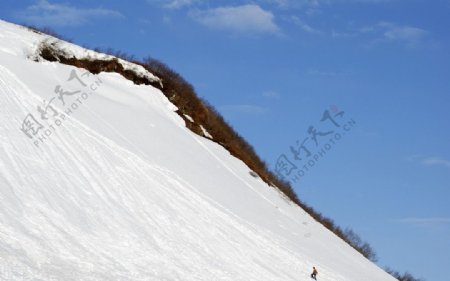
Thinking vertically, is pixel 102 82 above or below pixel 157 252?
above

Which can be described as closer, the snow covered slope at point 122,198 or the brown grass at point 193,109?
the snow covered slope at point 122,198

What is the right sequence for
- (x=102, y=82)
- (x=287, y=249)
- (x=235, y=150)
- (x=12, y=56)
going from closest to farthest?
(x=287, y=249), (x=12, y=56), (x=102, y=82), (x=235, y=150)

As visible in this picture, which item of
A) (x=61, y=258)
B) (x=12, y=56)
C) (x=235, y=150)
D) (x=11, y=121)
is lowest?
(x=61, y=258)

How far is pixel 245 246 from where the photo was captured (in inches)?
876

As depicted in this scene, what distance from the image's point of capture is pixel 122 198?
19.7m

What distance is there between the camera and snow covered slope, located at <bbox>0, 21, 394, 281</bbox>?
575 inches

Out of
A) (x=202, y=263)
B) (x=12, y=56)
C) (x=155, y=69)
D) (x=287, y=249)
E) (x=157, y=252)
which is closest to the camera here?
(x=157, y=252)

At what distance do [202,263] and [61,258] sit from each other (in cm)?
568

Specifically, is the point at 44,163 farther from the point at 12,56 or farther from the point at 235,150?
the point at 235,150

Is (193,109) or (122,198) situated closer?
(122,198)

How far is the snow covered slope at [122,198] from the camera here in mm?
14617

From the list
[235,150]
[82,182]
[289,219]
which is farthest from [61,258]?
[235,150]

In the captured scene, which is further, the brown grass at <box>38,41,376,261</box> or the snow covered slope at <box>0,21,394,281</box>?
the brown grass at <box>38,41,376,261</box>

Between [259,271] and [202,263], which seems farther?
[259,271]
